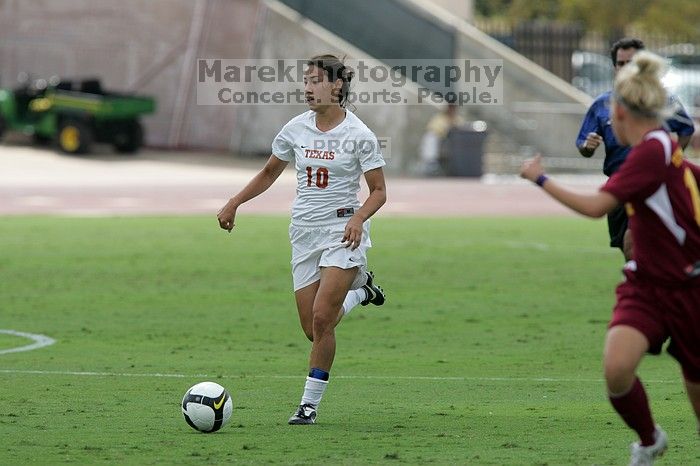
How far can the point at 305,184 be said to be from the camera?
9.27 meters

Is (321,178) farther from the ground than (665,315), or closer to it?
farther from the ground

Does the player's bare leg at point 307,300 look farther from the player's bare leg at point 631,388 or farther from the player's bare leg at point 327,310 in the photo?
the player's bare leg at point 631,388

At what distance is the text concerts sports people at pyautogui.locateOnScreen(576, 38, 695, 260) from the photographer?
1084 cm

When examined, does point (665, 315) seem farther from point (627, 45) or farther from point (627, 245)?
point (627, 45)

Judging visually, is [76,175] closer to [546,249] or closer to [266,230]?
[266,230]

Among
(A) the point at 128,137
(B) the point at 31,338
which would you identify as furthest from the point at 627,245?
(A) the point at 128,137

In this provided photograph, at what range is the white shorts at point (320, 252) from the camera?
9.10 metres

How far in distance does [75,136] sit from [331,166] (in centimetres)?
2863

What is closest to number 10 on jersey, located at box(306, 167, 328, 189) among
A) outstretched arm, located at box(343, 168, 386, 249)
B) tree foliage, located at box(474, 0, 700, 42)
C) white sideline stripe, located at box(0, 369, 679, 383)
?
outstretched arm, located at box(343, 168, 386, 249)

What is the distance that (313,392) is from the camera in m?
8.97

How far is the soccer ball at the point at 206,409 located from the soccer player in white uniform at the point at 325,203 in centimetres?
54

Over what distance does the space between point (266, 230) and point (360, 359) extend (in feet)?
37.6

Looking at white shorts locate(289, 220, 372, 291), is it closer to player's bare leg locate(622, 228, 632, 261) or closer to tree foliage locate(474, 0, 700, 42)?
player's bare leg locate(622, 228, 632, 261)

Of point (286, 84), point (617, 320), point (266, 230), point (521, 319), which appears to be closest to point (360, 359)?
point (521, 319)
